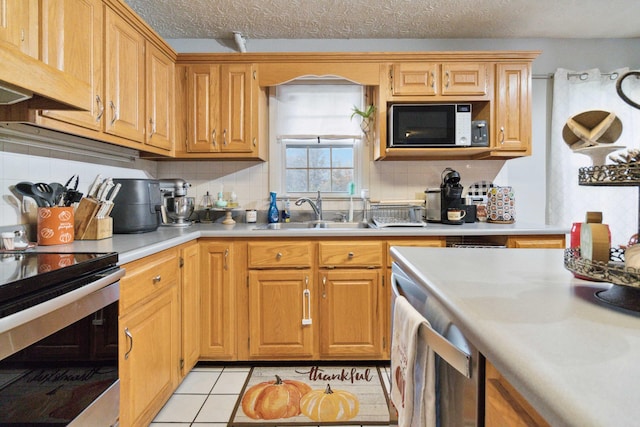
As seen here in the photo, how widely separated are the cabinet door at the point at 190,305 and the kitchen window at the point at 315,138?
1051 millimetres

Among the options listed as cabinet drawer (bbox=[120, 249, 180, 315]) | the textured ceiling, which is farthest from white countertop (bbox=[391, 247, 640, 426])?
the textured ceiling

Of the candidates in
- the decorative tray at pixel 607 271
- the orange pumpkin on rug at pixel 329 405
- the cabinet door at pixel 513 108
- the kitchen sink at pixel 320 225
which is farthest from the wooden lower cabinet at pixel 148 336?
the cabinet door at pixel 513 108

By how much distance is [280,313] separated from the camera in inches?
91.6

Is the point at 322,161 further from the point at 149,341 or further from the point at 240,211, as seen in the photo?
the point at 149,341

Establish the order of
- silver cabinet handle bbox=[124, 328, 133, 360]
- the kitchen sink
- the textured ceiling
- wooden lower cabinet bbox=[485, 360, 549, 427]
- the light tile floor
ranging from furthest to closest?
the kitchen sink, the textured ceiling, the light tile floor, silver cabinet handle bbox=[124, 328, 133, 360], wooden lower cabinet bbox=[485, 360, 549, 427]

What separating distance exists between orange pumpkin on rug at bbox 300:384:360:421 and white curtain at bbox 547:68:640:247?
2.35 m

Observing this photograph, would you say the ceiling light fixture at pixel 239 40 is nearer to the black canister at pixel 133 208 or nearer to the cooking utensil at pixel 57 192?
the black canister at pixel 133 208

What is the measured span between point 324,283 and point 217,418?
3.15 ft

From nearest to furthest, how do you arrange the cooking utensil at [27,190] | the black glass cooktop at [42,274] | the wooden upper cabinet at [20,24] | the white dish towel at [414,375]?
1. the white dish towel at [414,375]
2. the black glass cooktop at [42,274]
3. the wooden upper cabinet at [20,24]
4. the cooking utensil at [27,190]

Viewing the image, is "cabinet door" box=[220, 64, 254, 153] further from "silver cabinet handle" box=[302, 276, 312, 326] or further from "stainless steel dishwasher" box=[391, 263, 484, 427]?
"stainless steel dishwasher" box=[391, 263, 484, 427]

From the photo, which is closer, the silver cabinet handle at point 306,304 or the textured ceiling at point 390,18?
the silver cabinet handle at point 306,304

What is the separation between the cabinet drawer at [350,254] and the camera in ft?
7.63

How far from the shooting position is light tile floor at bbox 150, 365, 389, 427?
5.87ft

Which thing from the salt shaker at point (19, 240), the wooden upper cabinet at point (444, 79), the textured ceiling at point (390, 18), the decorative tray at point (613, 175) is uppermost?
the textured ceiling at point (390, 18)
